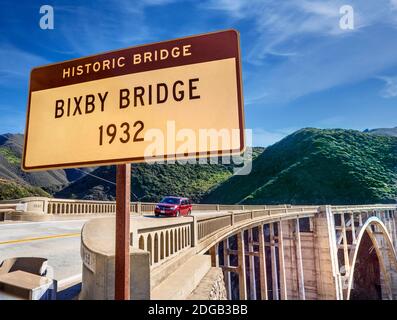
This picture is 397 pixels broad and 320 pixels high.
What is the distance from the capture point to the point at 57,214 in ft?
53.2

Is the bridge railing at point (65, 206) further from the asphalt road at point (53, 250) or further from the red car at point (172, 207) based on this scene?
the asphalt road at point (53, 250)

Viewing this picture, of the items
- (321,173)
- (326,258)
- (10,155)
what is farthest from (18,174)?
(326,258)

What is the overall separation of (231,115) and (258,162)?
12114 centimetres

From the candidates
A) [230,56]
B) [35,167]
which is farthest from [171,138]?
[35,167]

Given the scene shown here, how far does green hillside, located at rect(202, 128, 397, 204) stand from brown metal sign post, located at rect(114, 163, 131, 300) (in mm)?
81590

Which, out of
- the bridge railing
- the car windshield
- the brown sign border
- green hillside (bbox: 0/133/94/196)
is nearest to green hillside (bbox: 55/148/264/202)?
green hillside (bbox: 0/133/94/196)

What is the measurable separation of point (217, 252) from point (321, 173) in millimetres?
88388

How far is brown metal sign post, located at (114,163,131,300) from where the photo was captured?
1.60 m

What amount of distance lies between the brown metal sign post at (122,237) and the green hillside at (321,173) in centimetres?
8159

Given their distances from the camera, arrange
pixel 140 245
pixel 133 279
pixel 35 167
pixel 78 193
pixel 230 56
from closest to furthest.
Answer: pixel 230 56, pixel 35 167, pixel 133 279, pixel 140 245, pixel 78 193

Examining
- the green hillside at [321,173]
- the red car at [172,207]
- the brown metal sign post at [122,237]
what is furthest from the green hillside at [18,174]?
the brown metal sign post at [122,237]

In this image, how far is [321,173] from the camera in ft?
297

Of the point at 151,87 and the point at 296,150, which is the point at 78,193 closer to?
the point at 296,150

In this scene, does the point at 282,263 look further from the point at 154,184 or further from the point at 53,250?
the point at 154,184
